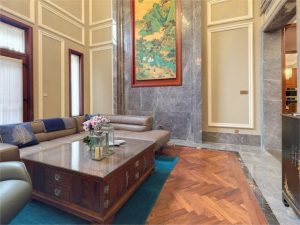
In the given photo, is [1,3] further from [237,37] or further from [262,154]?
[262,154]

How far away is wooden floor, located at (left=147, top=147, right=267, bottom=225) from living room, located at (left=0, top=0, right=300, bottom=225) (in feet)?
0.05

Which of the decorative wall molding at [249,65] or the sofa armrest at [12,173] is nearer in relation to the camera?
the sofa armrest at [12,173]

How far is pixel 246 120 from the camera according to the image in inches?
172

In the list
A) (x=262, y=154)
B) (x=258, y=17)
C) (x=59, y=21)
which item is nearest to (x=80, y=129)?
(x=59, y=21)

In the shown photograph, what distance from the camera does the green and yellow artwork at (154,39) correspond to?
491 cm

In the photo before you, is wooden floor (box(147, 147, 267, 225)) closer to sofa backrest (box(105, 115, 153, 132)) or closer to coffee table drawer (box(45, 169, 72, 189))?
coffee table drawer (box(45, 169, 72, 189))

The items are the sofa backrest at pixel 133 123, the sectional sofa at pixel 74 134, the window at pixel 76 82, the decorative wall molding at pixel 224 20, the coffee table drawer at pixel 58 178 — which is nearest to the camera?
the coffee table drawer at pixel 58 178

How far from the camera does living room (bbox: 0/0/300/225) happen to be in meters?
1.70

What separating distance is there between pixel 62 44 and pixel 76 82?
4.00 ft

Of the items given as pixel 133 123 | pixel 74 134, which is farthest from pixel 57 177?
pixel 133 123

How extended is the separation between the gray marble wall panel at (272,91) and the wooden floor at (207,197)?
1364mm

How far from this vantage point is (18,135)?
2.54 metres

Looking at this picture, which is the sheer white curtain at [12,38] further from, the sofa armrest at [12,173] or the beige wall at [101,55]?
the sofa armrest at [12,173]

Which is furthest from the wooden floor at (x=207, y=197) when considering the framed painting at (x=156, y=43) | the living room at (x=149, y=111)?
the framed painting at (x=156, y=43)
